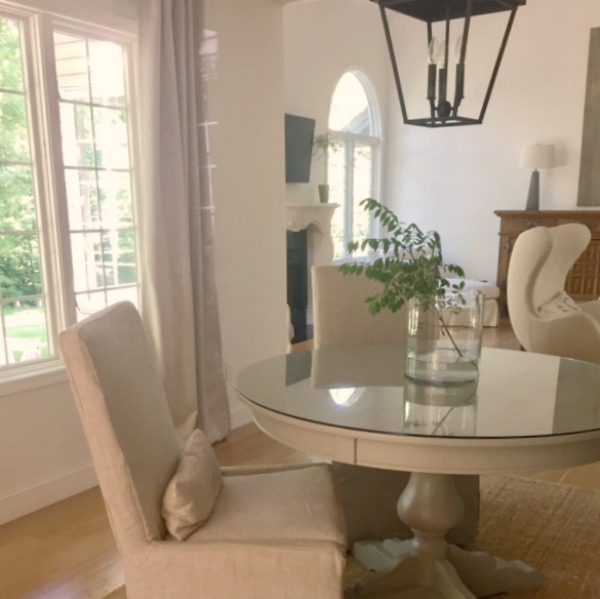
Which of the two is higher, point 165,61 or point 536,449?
point 165,61

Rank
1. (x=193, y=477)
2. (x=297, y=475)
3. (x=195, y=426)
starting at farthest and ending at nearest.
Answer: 1. (x=195, y=426)
2. (x=297, y=475)
3. (x=193, y=477)

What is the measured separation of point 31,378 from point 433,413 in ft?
5.73

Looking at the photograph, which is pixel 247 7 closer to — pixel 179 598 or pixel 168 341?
pixel 168 341

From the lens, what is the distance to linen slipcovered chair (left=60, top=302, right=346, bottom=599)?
4.51ft

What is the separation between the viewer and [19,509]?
251 cm

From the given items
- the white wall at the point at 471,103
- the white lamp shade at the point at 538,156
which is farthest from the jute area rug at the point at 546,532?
the white lamp shade at the point at 538,156

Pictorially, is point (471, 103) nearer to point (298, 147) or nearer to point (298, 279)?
point (298, 147)

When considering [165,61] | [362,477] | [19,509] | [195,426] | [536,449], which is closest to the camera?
[536,449]

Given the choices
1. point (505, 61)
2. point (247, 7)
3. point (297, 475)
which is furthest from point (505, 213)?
point (297, 475)

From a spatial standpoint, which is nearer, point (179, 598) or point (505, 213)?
point (179, 598)

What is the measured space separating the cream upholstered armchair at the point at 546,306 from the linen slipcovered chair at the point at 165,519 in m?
2.89

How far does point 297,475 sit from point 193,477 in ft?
1.29

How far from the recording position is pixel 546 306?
4219 millimetres

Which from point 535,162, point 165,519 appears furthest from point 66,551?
point 535,162
